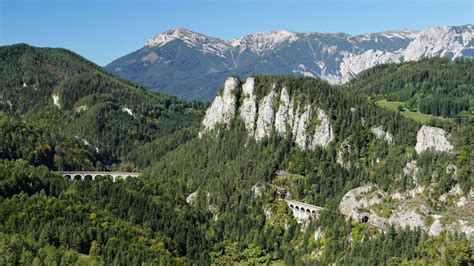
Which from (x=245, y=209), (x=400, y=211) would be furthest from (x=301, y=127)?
(x=400, y=211)

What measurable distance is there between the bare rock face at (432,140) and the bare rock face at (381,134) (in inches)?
436

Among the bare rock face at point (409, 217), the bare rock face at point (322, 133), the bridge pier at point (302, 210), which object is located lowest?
the bridge pier at point (302, 210)

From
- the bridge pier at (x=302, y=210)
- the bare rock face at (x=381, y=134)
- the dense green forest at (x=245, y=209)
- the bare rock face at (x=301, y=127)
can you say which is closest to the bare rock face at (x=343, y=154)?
the dense green forest at (x=245, y=209)

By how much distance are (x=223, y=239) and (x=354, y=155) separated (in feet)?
157

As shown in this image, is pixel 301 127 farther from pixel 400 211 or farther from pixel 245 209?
pixel 400 211

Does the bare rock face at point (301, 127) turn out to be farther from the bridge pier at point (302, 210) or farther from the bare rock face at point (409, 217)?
the bare rock face at point (409, 217)

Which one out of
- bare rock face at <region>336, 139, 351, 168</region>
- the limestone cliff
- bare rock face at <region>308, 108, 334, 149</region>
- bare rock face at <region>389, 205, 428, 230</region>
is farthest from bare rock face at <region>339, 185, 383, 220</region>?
bare rock face at <region>308, 108, 334, 149</region>

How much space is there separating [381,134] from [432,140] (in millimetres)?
19827

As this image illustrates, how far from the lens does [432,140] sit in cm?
16500

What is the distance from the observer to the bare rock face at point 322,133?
191 meters

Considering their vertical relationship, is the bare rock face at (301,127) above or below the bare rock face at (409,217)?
above

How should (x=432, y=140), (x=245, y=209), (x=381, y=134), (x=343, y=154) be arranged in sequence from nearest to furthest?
(x=432, y=140) < (x=245, y=209) < (x=381, y=134) < (x=343, y=154)

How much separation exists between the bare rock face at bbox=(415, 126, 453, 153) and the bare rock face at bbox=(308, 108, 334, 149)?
95.5 ft

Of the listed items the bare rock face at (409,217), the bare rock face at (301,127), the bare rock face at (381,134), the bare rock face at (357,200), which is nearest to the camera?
the bare rock face at (409,217)
